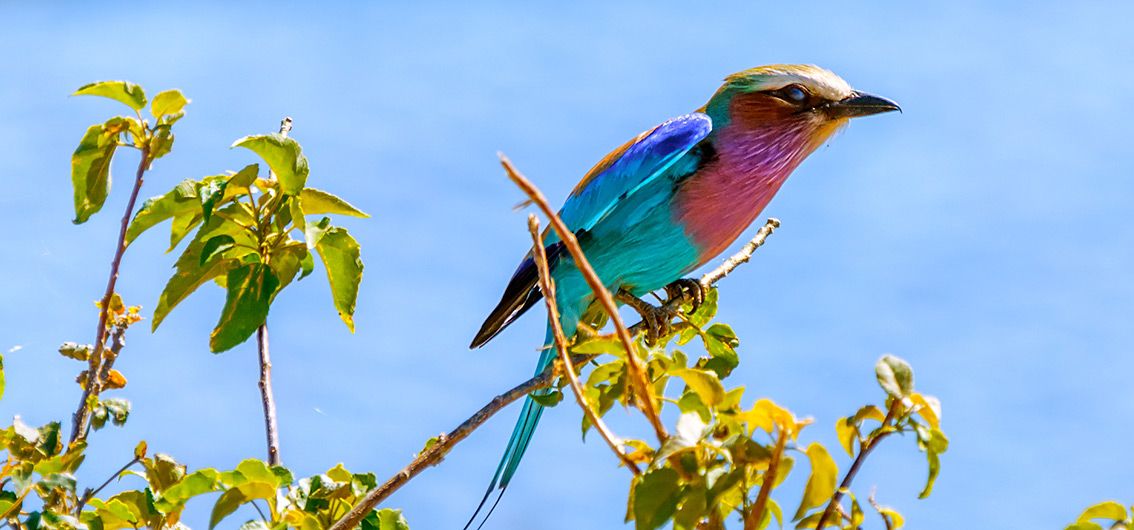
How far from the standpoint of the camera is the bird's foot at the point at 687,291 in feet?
13.1

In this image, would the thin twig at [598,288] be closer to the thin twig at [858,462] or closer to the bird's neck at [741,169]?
the thin twig at [858,462]

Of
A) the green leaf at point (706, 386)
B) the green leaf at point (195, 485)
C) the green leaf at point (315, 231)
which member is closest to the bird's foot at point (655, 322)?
the green leaf at point (315, 231)

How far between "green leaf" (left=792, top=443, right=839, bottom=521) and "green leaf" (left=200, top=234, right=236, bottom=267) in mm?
1535

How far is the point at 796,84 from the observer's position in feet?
14.9

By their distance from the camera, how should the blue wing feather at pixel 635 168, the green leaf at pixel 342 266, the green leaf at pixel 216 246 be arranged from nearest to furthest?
the green leaf at pixel 216 246
the green leaf at pixel 342 266
the blue wing feather at pixel 635 168

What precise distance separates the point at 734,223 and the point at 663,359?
1.93 meters

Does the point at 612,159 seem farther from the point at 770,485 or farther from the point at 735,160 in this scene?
the point at 770,485

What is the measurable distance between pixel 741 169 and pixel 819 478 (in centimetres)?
255

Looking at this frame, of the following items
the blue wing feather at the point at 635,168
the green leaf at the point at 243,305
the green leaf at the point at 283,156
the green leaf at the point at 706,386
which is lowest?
the green leaf at the point at 706,386

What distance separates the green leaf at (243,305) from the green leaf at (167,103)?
18.3 inches

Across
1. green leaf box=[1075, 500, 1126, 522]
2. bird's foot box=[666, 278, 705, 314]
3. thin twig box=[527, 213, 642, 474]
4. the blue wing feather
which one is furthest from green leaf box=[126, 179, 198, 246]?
green leaf box=[1075, 500, 1126, 522]

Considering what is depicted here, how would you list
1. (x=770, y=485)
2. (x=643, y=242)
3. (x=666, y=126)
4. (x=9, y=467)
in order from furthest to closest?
(x=666, y=126), (x=643, y=242), (x=9, y=467), (x=770, y=485)

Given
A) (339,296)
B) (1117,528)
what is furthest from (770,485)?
(339,296)

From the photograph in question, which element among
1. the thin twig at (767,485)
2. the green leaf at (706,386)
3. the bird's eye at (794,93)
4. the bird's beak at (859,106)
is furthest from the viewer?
the bird's eye at (794,93)
